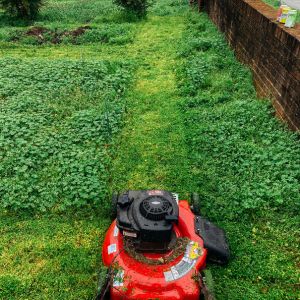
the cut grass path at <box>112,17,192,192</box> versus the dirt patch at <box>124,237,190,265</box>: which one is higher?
the dirt patch at <box>124,237,190,265</box>

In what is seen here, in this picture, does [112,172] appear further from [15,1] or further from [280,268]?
[15,1]

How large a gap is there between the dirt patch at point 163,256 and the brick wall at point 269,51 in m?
2.98

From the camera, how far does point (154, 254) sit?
3875 millimetres

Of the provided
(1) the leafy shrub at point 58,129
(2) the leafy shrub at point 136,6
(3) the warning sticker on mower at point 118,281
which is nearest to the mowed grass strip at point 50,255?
(1) the leafy shrub at point 58,129

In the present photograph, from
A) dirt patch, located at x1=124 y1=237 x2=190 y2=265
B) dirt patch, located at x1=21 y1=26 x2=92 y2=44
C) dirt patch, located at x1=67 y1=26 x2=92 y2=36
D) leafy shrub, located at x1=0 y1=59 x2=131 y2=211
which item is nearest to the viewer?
dirt patch, located at x1=124 y1=237 x2=190 y2=265

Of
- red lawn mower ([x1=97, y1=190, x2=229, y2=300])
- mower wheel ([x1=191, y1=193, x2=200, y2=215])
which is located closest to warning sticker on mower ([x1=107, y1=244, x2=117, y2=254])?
red lawn mower ([x1=97, y1=190, x2=229, y2=300])

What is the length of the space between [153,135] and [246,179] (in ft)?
6.42

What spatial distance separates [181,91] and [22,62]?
4.40 metres

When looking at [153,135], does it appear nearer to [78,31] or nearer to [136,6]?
[78,31]

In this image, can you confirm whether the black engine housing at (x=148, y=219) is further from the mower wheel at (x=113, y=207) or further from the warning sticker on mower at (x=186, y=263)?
the mower wheel at (x=113, y=207)

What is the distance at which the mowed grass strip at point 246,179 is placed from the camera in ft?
13.5

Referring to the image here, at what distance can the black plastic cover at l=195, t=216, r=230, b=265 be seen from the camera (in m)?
4.11

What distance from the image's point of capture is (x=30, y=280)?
4098mm

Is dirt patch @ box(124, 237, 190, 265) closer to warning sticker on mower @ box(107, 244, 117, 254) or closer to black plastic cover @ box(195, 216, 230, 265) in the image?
warning sticker on mower @ box(107, 244, 117, 254)
